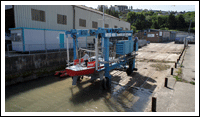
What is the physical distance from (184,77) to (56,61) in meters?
12.4

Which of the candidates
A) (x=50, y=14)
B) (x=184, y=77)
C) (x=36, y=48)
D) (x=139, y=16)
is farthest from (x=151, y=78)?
(x=139, y=16)

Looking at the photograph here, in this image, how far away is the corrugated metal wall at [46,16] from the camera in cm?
1592

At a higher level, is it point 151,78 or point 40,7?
point 40,7

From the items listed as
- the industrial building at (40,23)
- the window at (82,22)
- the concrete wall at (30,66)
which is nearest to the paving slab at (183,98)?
the concrete wall at (30,66)

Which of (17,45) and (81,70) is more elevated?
(17,45)

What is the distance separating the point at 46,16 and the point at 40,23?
4.31 ft

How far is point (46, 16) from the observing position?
1859 cm

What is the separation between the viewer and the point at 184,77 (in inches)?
442

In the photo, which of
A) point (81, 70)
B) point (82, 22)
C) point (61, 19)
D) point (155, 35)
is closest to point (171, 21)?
point (155, 35)

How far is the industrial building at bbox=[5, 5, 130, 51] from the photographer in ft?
50.7

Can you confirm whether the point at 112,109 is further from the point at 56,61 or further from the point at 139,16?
the point at 139,16

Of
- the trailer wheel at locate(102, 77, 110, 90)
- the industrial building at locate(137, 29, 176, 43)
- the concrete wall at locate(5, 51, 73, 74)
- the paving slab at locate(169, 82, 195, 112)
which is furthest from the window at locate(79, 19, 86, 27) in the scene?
the industrial building at locate(137, 29, 176, 43)

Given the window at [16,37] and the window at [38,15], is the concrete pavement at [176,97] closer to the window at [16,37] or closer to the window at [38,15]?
the window at [16,37]

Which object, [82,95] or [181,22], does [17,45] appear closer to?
[82,95]
